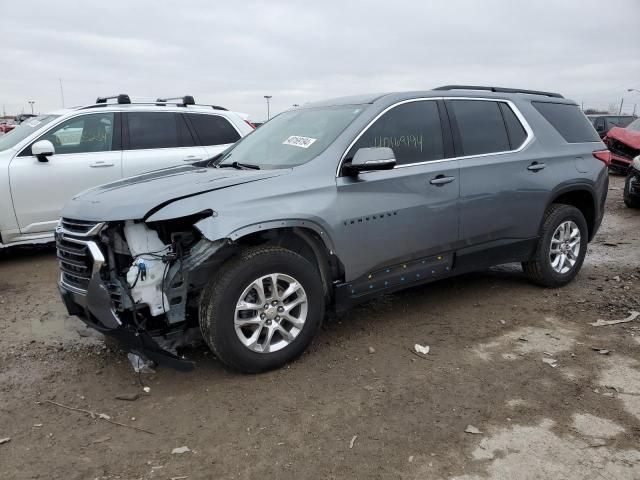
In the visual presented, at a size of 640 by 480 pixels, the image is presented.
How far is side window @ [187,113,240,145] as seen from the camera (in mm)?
7387

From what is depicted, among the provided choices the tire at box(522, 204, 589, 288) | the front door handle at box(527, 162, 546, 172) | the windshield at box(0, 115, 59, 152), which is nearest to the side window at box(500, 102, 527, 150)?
the front door handle at box(527, 162, 546, 172)

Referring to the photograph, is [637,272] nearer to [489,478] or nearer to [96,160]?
[489,478]

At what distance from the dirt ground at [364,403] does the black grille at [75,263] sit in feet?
2.10

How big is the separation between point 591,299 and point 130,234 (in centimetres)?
412

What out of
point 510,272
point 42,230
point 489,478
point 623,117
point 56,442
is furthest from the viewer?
point 623,117

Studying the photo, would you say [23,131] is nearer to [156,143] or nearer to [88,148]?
[88,148]

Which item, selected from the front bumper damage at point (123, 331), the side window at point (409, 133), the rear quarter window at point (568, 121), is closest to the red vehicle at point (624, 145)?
the rear quarter window at point (568, 121)

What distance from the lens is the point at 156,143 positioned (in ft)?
23.2

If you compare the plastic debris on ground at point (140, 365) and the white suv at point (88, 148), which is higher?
the white suv at point (88, 148)

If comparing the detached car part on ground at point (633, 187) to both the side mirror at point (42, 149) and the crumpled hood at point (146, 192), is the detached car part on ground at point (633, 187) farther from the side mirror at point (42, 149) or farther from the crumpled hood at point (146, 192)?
the side mirror at point (42, 149)

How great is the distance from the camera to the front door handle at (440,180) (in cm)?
411

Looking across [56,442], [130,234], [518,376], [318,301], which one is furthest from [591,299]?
[56,442]

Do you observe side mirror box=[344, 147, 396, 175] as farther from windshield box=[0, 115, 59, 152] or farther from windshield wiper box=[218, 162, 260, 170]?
windshield box=[0, 115, 59, 152]

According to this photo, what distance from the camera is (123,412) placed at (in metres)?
3.13
